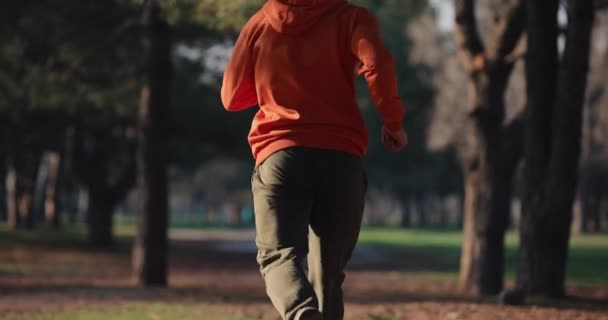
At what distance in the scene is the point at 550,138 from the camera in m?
12.2

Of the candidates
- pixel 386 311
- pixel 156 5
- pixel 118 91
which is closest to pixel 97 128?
pixel 118 91

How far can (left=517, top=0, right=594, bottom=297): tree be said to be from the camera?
443 inches

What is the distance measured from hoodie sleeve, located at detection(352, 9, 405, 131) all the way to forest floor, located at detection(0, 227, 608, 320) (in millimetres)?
3979

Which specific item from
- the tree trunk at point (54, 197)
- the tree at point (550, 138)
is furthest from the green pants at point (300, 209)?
the tree trunk at point (54, 197)

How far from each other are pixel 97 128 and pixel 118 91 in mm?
7178

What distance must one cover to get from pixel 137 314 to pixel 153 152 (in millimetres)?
6457

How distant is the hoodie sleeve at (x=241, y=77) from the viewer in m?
4.85

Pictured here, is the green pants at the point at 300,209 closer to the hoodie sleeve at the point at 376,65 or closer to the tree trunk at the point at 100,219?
the hoodie sleeve at the point at 376,65

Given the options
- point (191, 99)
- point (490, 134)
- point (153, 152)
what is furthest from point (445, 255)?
point (490, 134)

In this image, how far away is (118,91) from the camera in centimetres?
2292

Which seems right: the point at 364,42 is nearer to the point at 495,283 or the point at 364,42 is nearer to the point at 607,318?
the point at 607,318

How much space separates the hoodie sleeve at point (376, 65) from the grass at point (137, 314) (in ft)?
15.4

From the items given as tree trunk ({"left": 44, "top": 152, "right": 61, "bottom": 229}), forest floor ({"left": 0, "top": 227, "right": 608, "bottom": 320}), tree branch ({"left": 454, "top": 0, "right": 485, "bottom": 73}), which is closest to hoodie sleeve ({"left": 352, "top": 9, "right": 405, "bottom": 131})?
forest floor ({"left": 0, "top": 227, "right": 608, "bottom": 320})

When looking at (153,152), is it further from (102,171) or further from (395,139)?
(102,171)
